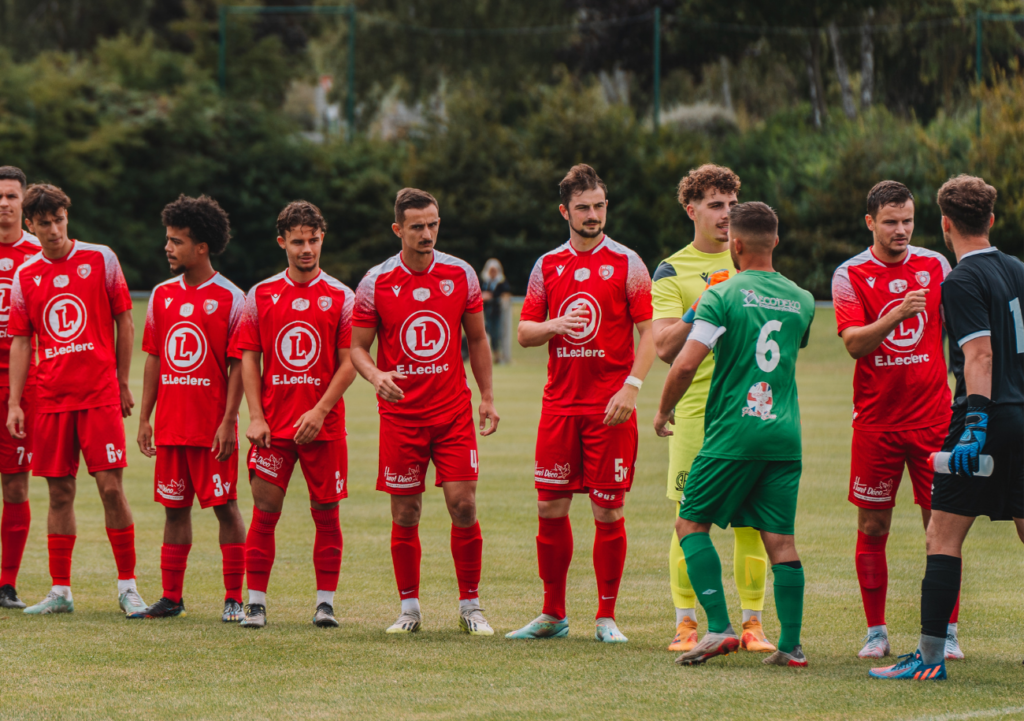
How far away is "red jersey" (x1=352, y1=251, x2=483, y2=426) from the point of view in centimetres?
628

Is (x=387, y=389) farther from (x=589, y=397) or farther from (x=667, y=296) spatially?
(x=667, y=296)

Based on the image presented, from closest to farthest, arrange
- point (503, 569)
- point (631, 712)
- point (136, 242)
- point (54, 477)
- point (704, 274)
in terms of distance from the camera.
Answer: point (631, 712)
point (704, 274)
point (54, 477)
point (503, 569)
point (136, 242)

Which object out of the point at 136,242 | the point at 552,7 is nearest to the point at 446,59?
the point at 552,7

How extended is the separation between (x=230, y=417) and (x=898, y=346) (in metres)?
3.46

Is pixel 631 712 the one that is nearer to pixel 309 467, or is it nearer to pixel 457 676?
pixel 457 676

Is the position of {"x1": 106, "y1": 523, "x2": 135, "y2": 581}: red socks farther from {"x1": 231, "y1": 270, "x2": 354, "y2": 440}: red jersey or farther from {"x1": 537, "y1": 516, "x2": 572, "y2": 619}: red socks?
{"x1": 537, "y1": 516, "x2": 572, "y2": 619}: red socks

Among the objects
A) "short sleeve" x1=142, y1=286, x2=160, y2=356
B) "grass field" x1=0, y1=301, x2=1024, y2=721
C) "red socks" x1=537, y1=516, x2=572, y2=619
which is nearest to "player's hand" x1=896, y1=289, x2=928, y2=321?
"grass field" x1=0, y1=301, x2=1024, y2=721

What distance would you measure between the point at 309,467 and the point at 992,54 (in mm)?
36192

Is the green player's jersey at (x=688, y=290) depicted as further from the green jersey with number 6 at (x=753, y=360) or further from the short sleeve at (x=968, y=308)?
the short sleeve at (x=968, y=308)

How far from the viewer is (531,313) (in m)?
6.27

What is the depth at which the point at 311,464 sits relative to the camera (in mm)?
6453

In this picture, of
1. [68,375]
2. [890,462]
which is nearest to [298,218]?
[68,375]

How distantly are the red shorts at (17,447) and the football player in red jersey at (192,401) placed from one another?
86cm

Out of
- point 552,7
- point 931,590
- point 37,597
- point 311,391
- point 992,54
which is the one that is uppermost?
point 552,7
